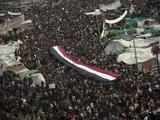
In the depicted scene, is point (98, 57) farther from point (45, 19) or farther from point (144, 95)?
point (45, 19)

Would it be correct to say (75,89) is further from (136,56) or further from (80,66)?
(136,56)

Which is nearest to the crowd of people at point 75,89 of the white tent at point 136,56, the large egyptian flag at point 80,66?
the large egyptian flag at point 80,66

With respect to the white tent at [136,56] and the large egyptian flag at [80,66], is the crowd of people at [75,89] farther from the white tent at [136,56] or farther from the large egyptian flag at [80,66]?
the white tent at [136,56]

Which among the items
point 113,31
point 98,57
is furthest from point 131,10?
point 98,57

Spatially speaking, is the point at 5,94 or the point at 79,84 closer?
the point at 5,94

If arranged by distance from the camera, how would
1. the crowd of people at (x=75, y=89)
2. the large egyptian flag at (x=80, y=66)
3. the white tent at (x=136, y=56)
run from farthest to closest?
the white tent at (x=136, y=56)
the large egyptian flag at (x=80, y=66)
the crowd of people at (x=75, y=89)

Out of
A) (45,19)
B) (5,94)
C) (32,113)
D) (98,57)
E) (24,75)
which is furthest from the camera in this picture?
(45,19)
